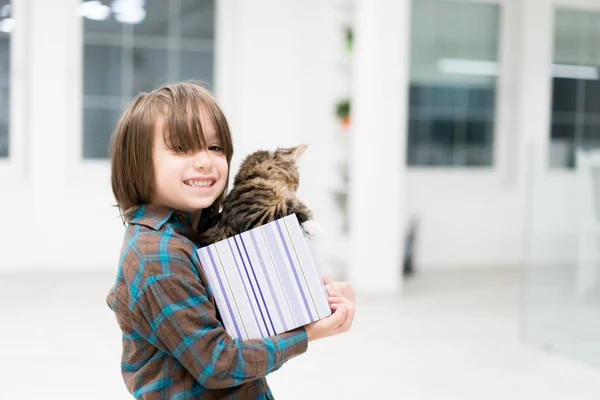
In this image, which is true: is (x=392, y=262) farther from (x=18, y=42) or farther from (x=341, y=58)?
(x=18, y=42)

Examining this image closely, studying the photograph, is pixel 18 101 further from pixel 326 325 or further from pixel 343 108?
pixel 326 325

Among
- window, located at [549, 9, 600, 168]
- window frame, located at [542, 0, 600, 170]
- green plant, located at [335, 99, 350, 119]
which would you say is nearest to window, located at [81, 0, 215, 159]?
green plant, located at [335, 99, 350, 119]

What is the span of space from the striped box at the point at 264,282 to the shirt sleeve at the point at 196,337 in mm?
32

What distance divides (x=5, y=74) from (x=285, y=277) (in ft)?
14.9

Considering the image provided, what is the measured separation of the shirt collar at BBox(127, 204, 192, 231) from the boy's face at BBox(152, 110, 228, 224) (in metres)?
0.01

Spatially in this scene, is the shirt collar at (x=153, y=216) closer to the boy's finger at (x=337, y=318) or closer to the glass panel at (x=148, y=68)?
the boy's finger at (x=337, y=318)

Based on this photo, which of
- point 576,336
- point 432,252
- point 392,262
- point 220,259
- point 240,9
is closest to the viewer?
point 220,259

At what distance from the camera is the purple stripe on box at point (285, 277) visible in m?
1.02

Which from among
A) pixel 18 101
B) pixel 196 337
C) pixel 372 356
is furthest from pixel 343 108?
pixel 196 337

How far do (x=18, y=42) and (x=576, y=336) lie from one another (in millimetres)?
3992

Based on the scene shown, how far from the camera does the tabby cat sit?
1057 mm

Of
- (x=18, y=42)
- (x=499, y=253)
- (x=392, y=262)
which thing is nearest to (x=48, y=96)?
(x=18, y=42)

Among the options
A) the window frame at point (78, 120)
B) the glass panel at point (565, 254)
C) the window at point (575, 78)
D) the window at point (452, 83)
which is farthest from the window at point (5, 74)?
the window at point (575, 78)

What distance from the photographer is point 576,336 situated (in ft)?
10.1
